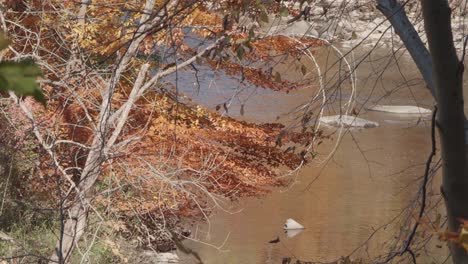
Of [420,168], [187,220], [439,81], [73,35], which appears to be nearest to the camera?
[439,81]

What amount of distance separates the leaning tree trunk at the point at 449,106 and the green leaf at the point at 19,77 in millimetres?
1902

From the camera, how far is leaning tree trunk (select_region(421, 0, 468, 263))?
2840 mm

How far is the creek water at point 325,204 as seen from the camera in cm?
1162

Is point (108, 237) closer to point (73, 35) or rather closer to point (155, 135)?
point (155, 135)

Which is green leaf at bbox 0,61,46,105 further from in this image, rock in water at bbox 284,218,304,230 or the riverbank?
rock in water at bbox 284,218,304,230

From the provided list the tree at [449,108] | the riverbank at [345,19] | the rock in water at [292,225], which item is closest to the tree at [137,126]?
the riverbank at [345,19]

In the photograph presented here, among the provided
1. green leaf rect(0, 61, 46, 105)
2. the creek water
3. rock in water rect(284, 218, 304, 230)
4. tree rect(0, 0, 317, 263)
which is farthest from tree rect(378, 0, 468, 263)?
rock in water rect(284, 218, 304, 230)

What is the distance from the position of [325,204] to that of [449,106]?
11.1m

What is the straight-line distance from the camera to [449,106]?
288 centimetres

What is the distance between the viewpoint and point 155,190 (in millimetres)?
9375

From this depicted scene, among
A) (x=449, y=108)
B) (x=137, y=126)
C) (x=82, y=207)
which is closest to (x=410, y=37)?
(x=449, y=108)

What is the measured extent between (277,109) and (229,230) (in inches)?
257

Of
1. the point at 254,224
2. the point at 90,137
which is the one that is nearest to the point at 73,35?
the point at 90,137

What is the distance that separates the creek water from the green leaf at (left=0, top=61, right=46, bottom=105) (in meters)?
7.81
